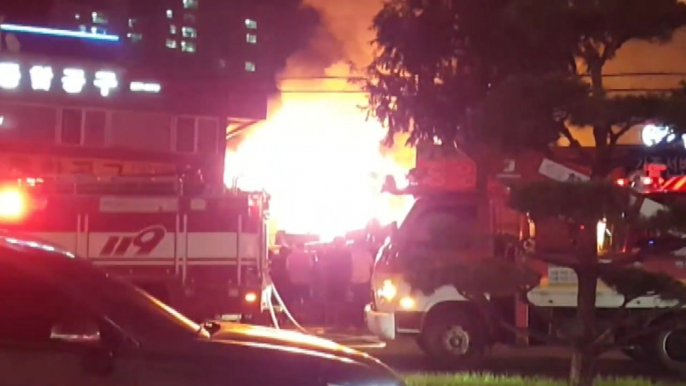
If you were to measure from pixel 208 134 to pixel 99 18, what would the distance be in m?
12.3

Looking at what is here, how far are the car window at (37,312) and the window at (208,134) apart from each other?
1681cm

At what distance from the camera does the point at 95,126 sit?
1936 cm

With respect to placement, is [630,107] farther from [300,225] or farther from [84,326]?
[300,225]

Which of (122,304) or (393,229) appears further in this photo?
(393,229)

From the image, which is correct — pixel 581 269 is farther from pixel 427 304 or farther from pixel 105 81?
pixel 105 81

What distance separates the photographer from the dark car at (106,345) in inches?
141

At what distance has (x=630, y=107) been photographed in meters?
6.18

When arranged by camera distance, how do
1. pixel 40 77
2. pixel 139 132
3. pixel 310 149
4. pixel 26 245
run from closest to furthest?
pixel 26 245 < pixel 40 77 < pixel 139 132 < pixel 310 149

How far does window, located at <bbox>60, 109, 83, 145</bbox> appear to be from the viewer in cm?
1884

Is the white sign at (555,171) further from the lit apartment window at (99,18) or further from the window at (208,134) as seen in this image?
the lit apartment window at (99,18)

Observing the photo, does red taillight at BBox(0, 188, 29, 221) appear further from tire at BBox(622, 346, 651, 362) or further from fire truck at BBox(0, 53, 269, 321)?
tire at BBox(622, 346, 651, 362)

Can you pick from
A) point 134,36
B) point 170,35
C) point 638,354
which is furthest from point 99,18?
point 638,354

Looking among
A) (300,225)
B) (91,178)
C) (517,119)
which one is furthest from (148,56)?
(517,119)

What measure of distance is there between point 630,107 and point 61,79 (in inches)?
610
